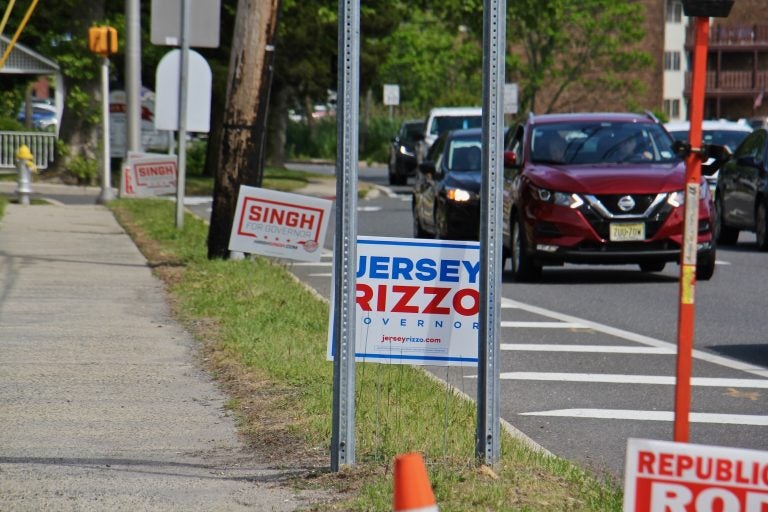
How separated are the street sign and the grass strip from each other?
6.44m

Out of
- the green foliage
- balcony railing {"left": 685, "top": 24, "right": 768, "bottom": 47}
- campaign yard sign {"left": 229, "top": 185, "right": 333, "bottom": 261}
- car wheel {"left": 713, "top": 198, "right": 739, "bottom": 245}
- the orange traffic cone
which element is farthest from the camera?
balcony railing {"left": 685, "top": 24, "right": 768, "bottom": 47}

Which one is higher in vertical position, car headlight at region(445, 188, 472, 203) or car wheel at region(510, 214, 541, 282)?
car headlight at region(445, 188, 472, 203)

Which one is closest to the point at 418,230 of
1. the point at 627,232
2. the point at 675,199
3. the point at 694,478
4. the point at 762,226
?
the point at 762,226

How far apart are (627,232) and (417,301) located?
9276 mm

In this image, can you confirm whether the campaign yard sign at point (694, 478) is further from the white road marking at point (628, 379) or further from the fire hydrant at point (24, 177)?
the fire hydrant at point (24, 177)

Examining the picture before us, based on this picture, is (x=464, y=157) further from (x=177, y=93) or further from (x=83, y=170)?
(x=83, y=170)

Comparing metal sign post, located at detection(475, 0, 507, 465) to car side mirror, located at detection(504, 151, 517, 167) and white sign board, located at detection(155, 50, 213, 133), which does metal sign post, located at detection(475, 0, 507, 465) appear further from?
white sign board, located at detection(155, 50, 213, 133)

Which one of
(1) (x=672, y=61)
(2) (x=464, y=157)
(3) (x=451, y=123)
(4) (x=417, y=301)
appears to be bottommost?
(4) (x=417, y=301)

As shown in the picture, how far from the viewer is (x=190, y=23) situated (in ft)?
65.7

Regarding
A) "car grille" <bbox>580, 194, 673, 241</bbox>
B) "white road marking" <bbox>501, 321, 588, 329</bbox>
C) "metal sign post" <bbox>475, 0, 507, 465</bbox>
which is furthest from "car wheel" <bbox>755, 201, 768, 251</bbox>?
"metal sign post" <bbox>475, 0, 507, 465</bbox>

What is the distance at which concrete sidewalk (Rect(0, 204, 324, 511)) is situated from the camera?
20.4 ft

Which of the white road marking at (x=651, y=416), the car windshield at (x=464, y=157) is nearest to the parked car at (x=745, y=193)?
the car windshield at (x=464, y=157)

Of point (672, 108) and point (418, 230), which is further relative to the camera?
point (672, 108)

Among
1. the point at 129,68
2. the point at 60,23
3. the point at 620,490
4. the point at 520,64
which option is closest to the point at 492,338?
the point at 620,490
